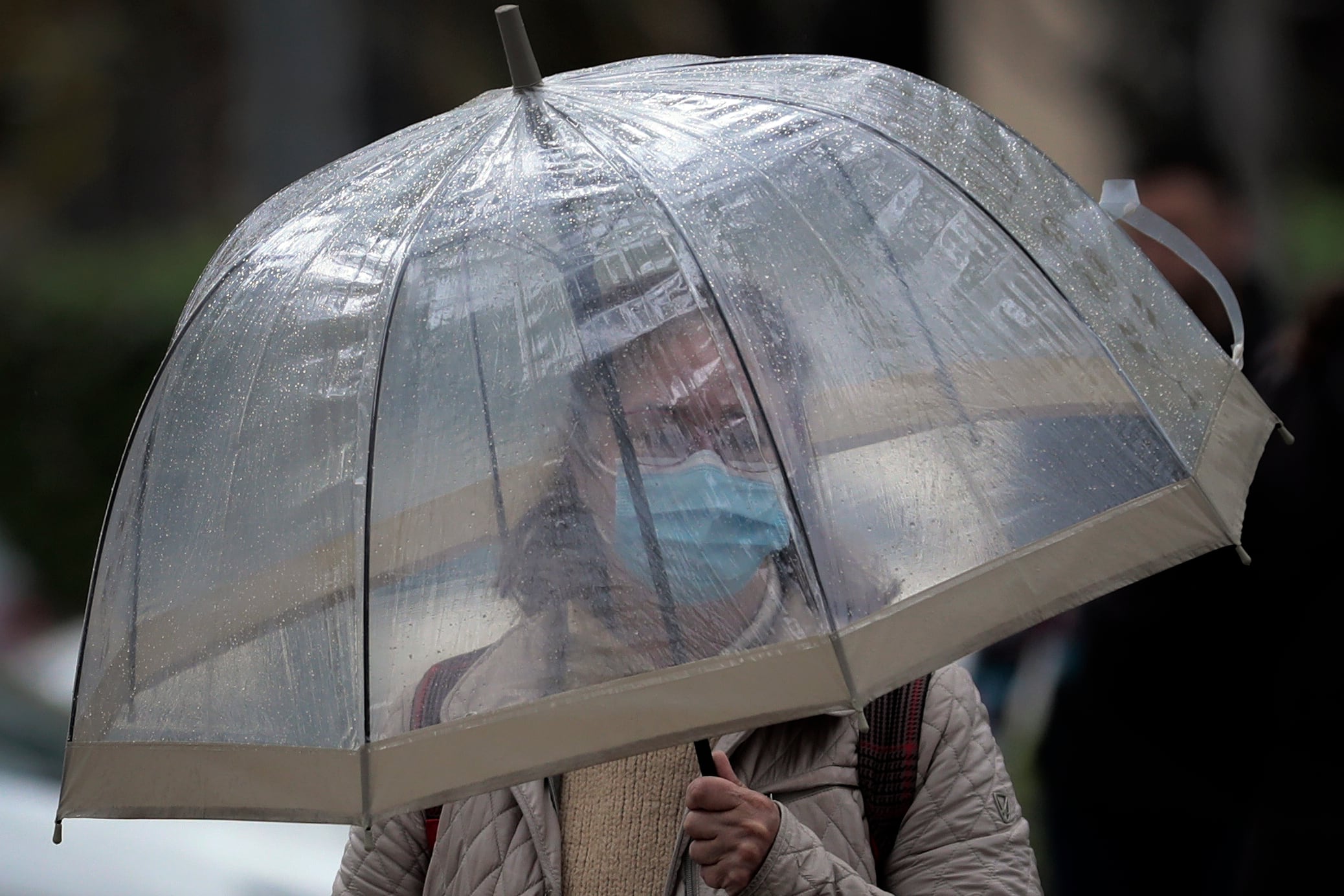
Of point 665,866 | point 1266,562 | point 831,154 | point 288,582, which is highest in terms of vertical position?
point 831,154

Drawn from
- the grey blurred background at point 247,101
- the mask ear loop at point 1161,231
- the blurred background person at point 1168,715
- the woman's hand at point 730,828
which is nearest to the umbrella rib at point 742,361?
the woman's hand at point 730,828

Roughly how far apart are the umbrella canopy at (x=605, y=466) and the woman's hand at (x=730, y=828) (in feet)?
0.91

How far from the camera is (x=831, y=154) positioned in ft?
6.30

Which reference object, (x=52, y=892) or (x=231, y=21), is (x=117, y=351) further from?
(x=52, y=892)

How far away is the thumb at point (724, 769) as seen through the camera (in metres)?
1.90

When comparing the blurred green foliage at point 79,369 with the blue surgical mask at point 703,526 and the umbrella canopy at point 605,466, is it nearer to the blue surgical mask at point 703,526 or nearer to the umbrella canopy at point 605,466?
the umbrella canopy at point 605,466

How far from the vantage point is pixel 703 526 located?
67.3 inches

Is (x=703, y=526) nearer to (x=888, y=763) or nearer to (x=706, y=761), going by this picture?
(x=706, y=761)

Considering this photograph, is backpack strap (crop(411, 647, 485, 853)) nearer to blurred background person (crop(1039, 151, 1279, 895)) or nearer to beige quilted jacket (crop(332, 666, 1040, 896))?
beige quilted jacket (crop(332, 666, 1040, 896))

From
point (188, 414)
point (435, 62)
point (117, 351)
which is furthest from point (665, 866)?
point (117, 351)

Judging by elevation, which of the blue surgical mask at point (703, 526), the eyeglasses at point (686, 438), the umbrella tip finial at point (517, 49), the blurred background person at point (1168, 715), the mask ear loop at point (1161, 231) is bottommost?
the blurred background person at point (1168, 715)

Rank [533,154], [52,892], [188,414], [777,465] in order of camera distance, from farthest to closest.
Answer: [52,892] < [188,414] < [533,154] < [777,465]

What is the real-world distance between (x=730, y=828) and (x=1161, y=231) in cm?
128

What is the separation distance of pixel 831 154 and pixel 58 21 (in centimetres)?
801
